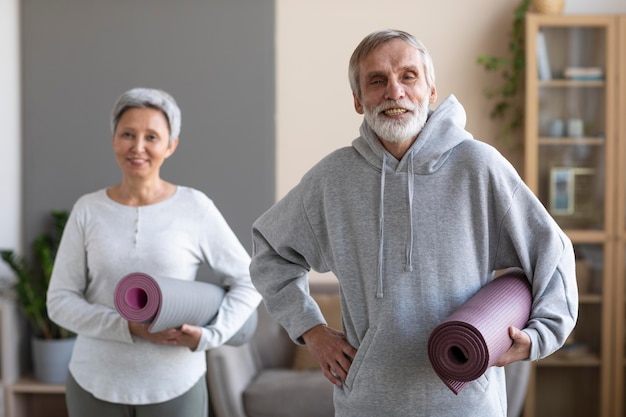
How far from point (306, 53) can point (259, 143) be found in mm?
551

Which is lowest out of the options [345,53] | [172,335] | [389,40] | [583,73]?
[172,335]

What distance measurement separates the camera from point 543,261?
157cm

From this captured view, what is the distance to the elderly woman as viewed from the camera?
2229 millimetres

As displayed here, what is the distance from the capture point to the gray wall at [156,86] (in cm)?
448

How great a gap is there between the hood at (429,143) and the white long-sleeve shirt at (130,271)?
2.62ft

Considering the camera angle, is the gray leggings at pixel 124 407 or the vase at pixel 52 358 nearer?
the gray leggings at pixel 124 407

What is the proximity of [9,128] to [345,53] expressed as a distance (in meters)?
1.84

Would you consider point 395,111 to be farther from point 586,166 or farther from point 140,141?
point 586,166

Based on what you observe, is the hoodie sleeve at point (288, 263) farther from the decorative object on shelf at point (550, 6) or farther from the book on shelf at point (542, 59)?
the decorative object on shelf at point (550, 6)

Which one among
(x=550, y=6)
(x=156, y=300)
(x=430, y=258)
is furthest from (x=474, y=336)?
(x=550, y=6)

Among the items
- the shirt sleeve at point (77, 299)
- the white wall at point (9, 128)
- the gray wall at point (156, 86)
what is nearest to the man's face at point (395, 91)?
the shirt sleeve at point (77, 299)

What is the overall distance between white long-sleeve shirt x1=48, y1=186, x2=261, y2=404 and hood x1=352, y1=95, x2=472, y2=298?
81cm

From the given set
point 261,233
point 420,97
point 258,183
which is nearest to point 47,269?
point 258,183

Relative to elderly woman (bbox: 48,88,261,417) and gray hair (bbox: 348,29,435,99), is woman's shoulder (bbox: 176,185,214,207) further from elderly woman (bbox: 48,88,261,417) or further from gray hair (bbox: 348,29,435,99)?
gray hair (bbox: 348,29,435,99)
